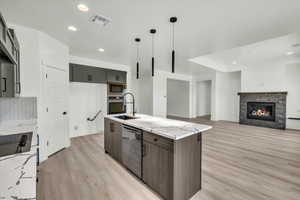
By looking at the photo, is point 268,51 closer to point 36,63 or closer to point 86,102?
point 86,102

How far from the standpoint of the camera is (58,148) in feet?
10.6

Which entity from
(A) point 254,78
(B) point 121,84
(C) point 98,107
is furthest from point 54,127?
(A) point 254,78

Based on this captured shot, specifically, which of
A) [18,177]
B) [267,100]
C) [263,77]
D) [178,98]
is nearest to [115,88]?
[18,177]

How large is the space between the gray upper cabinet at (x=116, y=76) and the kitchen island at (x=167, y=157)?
2974 mm

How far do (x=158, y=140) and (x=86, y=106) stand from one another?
3.64 meters

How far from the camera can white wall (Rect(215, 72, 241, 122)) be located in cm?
712

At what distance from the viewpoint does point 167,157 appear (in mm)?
1617

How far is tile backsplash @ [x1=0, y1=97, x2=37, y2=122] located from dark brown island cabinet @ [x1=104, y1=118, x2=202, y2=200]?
7.25 ft

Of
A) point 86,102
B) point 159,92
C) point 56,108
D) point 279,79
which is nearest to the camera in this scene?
point 56,108

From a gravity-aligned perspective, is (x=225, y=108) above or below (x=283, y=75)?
below

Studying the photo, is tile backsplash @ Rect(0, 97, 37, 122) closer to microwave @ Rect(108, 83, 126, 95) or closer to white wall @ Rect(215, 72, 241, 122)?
microwave @ Rect(108, 83, 126, 95)

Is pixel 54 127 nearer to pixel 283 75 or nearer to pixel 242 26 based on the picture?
pixel 242 26

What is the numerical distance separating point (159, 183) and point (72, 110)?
12.1 feet

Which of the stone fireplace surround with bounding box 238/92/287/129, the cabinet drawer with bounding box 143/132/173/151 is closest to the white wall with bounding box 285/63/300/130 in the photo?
the stone fireplace surround with bounding box 238/92/287/129
